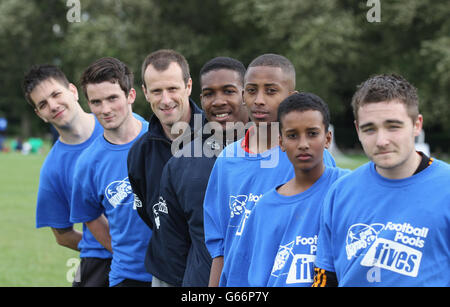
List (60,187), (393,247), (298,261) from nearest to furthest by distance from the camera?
1. (393,247)
2. (298,261)
3. (60,187)

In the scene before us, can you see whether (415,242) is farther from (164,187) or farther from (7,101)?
(7,101)

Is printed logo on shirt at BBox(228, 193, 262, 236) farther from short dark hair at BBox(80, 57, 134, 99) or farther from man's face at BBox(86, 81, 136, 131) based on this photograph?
short dark hair at BBox(80, 57, 134, 99)

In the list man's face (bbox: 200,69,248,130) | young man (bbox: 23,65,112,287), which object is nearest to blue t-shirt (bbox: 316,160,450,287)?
man's face (bbox: 200,69,248,130)

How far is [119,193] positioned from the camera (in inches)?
197

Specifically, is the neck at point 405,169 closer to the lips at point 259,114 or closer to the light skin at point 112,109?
the lips at point 259,114

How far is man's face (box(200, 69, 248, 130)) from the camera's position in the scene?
14.2 feet

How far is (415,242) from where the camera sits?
288 cm

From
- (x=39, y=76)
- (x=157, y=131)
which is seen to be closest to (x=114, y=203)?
(x=157, y=131)

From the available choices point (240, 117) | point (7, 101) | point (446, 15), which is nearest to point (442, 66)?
point (446, 15)

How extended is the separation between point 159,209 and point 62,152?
5.93ft

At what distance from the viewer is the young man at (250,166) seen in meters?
3.65

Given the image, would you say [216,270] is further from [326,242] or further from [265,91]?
[265,91]

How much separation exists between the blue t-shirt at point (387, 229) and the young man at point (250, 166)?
0.52 meters
